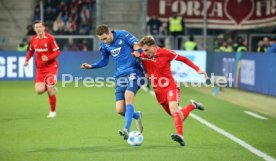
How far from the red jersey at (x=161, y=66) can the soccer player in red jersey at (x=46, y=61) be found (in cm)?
477

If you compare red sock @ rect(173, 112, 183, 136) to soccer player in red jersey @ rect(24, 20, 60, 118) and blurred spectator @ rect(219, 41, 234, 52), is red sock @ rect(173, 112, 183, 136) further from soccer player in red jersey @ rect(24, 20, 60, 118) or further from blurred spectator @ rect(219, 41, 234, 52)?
blurred spectator @ rect(219, 41, 234, 52)

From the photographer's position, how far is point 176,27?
31.8 m

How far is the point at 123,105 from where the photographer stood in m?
12.5

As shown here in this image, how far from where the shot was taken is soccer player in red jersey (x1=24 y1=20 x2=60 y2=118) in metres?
16.3

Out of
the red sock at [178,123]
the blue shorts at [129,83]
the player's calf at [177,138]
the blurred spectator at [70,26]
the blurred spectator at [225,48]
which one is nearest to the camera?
the player's calf at [177,138]

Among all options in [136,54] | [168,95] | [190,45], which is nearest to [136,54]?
[136,54]

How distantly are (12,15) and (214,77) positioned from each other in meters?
11.1

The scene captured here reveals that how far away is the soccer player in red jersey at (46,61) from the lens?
16281 millimetres

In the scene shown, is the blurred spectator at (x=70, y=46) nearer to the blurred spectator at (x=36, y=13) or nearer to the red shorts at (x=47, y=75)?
the blurred spectator at (x=36, y=13)

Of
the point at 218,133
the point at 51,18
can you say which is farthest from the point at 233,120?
the point at 51,18

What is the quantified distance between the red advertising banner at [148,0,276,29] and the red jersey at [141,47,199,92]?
22.5 metres

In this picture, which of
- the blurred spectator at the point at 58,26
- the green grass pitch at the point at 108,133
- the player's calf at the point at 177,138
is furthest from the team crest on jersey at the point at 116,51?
the blurred spectator at the point at 58,26

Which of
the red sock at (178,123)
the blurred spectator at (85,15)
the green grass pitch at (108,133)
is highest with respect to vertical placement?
the blurred spectator at (85,15)

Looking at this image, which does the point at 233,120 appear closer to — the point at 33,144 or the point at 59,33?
the point at 33,144
